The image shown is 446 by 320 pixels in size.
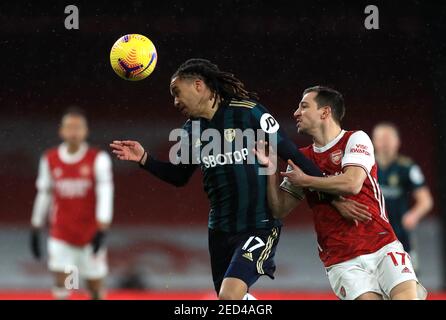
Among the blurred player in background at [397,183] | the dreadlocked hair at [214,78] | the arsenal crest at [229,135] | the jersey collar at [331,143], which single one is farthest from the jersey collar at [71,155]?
the jersey collar at [331,143]

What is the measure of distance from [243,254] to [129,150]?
Answer: 901 mm

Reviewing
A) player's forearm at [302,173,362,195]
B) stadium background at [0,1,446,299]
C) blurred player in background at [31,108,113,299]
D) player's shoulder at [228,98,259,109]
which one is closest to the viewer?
player's forearm at [302,173,362,195]

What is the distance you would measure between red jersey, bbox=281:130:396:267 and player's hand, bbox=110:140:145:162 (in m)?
0.99

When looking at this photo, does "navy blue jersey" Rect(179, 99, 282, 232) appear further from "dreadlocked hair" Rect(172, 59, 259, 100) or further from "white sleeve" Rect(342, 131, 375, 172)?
"white sleeve" Rect(342, 131, 375, 172)

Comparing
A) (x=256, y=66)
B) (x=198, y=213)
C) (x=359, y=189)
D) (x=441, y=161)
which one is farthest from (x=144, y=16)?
(x=359, y=189)

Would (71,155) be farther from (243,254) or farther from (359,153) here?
(359,153)

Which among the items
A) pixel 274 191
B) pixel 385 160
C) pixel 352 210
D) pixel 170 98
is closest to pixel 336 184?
pixel 352 210

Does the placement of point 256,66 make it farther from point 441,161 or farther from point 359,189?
point 359,189

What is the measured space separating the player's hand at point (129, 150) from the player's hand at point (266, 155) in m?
0.71

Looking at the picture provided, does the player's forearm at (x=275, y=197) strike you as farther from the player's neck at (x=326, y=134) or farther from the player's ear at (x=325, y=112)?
the player's ear at (x=325, y=112)

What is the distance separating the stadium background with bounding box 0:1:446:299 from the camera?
10242 millimetres

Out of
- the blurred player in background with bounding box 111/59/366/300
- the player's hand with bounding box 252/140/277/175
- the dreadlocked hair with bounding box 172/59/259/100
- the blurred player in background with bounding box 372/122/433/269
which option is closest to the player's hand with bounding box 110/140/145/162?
the blurred player in background with bounding box 111/59/366/300
